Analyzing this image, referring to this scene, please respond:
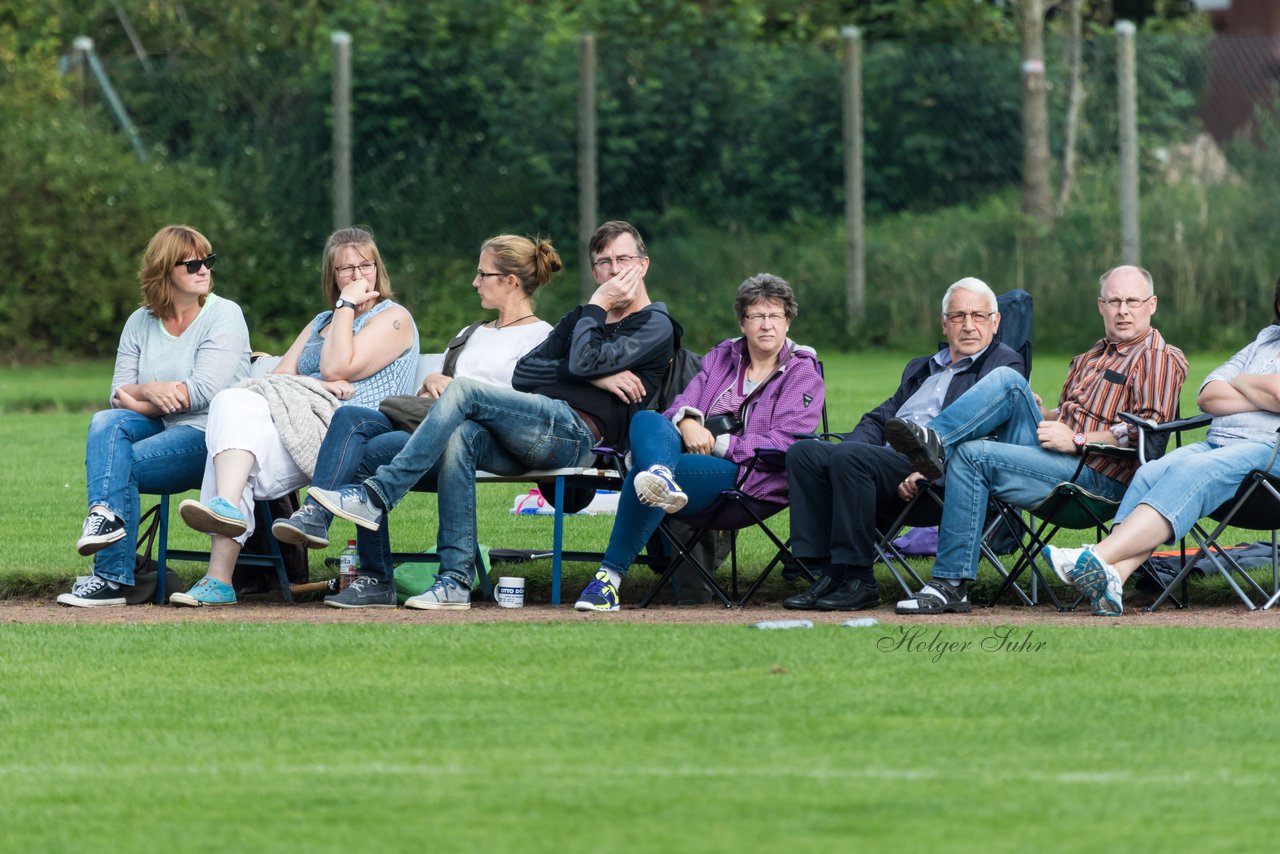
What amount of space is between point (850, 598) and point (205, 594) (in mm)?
2322

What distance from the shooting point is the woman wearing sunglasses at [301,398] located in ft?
24.5

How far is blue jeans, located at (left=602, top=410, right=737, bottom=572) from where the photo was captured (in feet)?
24.0

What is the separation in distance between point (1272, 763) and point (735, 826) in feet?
4.41

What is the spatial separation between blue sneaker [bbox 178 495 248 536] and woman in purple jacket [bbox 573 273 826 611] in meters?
1.24

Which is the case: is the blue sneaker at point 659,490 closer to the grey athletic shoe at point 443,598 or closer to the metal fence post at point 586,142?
Answer: the grey athletic shoe at point 443,598

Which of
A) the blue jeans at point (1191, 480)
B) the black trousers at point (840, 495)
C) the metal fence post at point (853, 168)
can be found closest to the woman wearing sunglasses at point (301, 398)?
the black trousers at point (840, 495)

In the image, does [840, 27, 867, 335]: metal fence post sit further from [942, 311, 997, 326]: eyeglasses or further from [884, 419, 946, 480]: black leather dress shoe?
[884, 419, 946, 480]: black leather dress shoe

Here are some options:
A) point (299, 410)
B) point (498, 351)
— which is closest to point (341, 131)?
point (498, 351)

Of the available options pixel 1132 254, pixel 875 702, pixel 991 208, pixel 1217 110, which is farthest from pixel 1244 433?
pixel 1217 110

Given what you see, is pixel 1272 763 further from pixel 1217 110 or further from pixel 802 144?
pixel 1217 110

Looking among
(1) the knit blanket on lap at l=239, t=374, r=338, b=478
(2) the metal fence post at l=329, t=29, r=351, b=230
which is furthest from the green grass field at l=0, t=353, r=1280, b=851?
(2) the metal fence post at l=329, t=29, r=351, b=230
